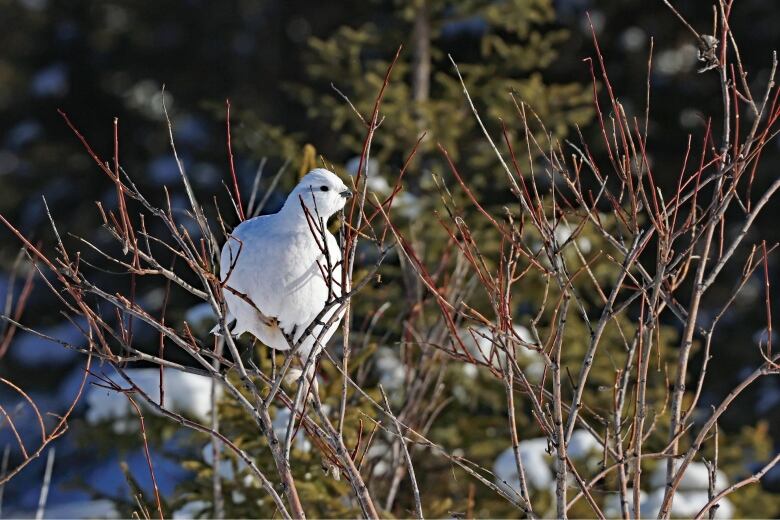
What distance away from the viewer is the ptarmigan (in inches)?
84.6

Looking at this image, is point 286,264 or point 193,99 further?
point 193,99

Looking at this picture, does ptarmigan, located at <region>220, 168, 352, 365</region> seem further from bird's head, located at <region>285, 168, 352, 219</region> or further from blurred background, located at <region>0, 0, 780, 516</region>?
blurred background, located at <region>0, 0, 780, 516</region>

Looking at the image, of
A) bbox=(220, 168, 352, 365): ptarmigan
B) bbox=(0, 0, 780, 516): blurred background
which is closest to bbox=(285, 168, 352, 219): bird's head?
bbox=(220, 168, 352, 365): ptarmigan

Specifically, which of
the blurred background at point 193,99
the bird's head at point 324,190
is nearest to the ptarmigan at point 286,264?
the bird's head at point 324,190

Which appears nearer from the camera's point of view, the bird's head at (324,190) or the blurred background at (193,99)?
the bird's head at (324,190)

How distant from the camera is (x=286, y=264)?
84.4 inches

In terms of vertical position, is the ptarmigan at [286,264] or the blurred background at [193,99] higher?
the blurred background at [193,99]

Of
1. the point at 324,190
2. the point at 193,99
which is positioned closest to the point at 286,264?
the point at 324,190

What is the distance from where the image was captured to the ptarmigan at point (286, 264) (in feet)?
7.05

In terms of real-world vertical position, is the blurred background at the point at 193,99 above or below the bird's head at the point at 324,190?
above

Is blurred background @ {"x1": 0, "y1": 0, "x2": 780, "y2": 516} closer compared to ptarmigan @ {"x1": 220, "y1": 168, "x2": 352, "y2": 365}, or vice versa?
ptarmigan @ {"x1": 220, "y1": 168, "x2": 352, "y2": 365}

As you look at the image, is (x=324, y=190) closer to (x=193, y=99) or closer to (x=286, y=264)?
(x=286, y=264)

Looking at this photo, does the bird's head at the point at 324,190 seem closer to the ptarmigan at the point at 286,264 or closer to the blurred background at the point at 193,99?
the ptarmigan at the point at 286,264

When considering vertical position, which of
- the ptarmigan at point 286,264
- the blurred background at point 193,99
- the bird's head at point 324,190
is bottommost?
the ptarmigan at point 286,264
